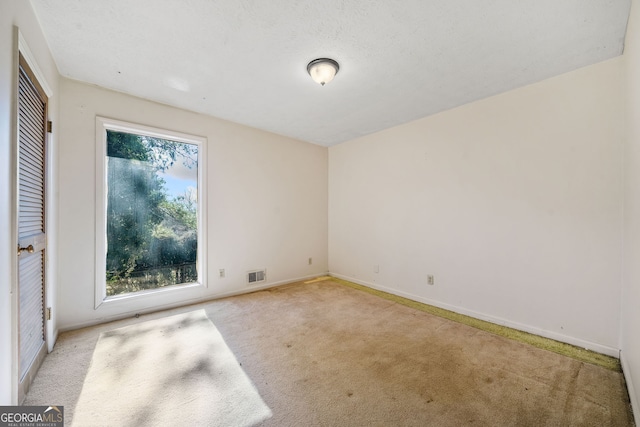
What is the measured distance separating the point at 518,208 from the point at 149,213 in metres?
4.26

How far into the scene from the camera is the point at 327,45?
2.11 metres

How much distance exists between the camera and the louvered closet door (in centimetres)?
169

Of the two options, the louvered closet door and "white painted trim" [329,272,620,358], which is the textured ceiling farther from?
"white painted trim" [329,272,620,358]

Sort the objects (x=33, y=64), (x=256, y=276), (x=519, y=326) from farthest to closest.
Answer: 1. (x=256, y=276)
2. (x=519, y=326)
3. (x=33, y=64)

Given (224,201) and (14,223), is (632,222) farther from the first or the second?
(224,201)

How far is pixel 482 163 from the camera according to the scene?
9.89ft

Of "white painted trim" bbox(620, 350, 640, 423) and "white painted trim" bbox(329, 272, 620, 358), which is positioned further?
"white painted trim" bbox(329, 272, 620, 358)

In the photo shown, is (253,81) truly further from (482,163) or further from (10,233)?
(482,163)

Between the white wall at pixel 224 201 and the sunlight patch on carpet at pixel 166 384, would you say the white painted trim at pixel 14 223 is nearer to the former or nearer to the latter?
the sunlight patch on carpet at pixel 166 384

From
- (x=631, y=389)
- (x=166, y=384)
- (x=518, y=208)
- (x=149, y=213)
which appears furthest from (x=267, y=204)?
(x=631, y=389)

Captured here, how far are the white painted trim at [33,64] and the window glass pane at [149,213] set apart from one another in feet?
2.90

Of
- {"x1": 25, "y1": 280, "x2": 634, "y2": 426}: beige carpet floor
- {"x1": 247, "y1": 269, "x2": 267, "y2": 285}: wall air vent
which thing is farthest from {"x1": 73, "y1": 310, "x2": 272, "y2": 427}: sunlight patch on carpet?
{"x1": 247, "y1": 269, "x2": 267, "y2": 285}: wall air vent

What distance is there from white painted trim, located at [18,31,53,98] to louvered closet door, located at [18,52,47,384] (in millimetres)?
45

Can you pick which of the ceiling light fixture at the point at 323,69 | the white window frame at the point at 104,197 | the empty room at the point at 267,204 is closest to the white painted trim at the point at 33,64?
the empty room at the point at 267,204
